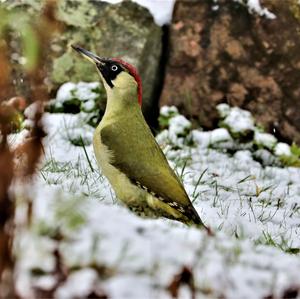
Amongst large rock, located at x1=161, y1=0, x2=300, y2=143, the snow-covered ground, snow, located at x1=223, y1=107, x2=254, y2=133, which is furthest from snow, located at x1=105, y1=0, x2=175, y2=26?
the snow-covered ground

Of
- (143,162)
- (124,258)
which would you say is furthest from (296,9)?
(124,258)

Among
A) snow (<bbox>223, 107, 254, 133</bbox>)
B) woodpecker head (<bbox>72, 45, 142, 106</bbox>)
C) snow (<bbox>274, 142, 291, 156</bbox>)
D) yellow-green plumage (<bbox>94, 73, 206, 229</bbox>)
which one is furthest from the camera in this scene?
snow (<bbox>223, 107, 254, 133</bbox>)

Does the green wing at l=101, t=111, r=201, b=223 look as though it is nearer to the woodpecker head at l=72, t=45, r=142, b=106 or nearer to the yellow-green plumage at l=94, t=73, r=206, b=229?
the yellow-green plumage at l=94, t=73, r=206, b=229

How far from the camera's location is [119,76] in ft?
14.9

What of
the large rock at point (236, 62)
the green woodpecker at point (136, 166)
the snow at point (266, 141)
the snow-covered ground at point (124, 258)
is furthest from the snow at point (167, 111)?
the snow-covered ground at point (124, 258)

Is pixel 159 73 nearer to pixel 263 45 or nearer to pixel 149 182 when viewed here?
pixel 263 45

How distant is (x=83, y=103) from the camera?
6.92 metres

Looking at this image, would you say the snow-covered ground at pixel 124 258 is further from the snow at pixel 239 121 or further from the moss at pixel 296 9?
the moss at pixel 296 9

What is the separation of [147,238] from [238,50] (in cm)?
464

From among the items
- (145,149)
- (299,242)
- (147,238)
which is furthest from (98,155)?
(147,238)

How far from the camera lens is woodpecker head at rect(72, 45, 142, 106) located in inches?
176

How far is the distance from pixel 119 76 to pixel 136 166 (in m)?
0.65

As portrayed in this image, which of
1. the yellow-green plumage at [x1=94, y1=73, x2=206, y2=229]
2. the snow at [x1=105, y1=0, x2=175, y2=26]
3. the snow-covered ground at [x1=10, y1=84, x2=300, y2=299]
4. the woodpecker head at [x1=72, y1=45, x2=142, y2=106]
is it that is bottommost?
the snow at [x1=105, y1=0, x2=175, y2=26]

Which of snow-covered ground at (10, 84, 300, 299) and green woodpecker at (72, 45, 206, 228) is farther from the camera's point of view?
green woodpecker at (72, 45, 206, 228)
